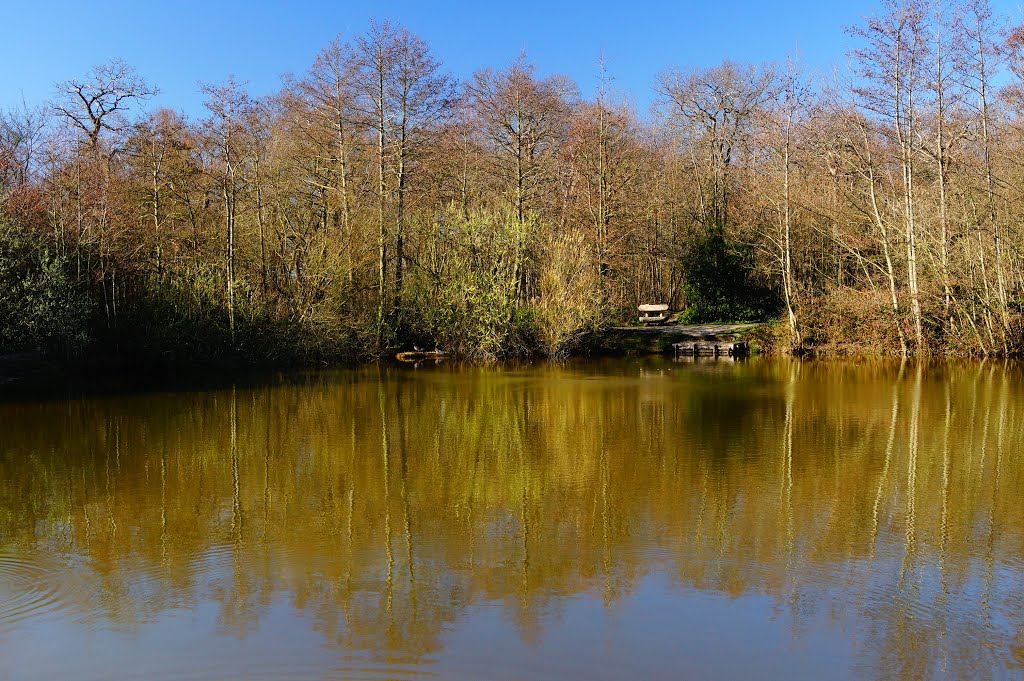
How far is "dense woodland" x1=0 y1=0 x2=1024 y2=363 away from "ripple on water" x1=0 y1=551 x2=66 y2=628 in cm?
1252

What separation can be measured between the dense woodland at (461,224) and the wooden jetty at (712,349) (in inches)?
52.4

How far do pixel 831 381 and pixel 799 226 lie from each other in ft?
33.1

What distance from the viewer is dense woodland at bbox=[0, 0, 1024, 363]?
20688mm

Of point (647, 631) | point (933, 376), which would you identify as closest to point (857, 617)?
point (647, 631)

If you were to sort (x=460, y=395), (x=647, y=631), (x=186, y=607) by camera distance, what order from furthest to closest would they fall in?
(x=460, y=395) < (x=186, y=607) < (x=647, y=631)

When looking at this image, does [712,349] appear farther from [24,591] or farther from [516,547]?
[24,591]

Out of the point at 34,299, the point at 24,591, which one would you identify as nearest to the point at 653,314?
the point at 34,299

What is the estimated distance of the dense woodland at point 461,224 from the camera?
20688mm

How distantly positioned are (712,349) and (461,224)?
8.42 metres

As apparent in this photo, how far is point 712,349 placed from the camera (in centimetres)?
2670

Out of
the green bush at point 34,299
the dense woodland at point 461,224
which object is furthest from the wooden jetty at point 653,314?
the green bush at point 34,299

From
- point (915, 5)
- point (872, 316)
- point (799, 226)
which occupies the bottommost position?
point (872, 316)

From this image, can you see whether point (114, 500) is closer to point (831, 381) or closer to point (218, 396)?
point (218, 396)

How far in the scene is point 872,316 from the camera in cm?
Answer: 2480
